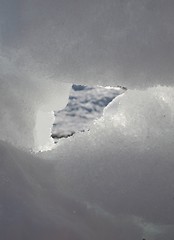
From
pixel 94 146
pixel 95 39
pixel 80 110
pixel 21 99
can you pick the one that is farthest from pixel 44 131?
pixel 80 110

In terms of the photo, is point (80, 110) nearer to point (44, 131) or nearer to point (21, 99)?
point (44, 131)

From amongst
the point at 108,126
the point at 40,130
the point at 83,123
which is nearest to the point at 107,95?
the point at 83,123

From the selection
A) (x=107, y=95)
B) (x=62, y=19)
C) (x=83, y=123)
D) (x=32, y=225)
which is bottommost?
(x=32, y=225)

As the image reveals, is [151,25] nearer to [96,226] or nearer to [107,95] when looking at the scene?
[96,226]

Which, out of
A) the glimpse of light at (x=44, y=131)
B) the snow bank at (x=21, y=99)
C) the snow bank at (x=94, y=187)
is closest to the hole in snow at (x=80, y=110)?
the glimpse of light at (x=44, y=131)

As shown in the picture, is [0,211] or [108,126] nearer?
[0,211]

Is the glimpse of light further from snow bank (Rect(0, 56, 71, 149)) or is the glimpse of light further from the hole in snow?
Result: the hole in snow

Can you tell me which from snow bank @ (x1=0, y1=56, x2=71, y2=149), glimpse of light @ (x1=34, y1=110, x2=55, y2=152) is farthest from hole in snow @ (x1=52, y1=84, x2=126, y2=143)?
snow bank @ (x1=0, y1=56, x2=71, y2=149)

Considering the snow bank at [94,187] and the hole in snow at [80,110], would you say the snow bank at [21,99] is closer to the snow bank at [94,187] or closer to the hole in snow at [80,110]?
the snow bank at [94,187]
